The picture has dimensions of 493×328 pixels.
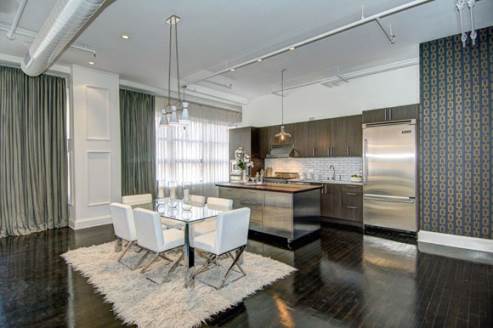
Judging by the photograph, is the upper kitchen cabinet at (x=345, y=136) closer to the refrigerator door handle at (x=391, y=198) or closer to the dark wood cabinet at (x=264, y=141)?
the refrigerator door handle at (x=391, y=198)

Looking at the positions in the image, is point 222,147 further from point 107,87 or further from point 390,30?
point 390,30

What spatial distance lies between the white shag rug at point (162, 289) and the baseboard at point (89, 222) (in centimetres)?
165

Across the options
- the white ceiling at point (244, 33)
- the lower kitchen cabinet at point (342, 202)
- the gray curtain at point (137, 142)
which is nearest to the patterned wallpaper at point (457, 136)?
the white ceiling at point (244, 33)

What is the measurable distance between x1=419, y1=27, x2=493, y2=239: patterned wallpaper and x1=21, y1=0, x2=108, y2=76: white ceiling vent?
204 inches

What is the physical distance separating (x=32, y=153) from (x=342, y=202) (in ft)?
21.5

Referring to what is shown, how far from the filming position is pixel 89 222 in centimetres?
550

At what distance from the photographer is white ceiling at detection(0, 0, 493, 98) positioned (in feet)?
11.1

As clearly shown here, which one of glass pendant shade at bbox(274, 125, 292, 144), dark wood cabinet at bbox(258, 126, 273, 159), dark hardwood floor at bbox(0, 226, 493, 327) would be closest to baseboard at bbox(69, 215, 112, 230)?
dark hardwood floor at bbox(0, 226, 493, 327)

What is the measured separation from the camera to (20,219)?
198 inches

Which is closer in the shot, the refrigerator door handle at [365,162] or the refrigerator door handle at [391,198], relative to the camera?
the refrigerator door handle at [391,198]

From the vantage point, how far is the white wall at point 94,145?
5332 mm

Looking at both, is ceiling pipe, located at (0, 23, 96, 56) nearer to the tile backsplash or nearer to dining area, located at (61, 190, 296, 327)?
dining area, located at (61, 190, 296, 327)

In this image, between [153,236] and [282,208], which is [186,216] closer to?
[153,236]

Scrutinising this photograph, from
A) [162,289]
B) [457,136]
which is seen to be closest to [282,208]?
[162,289]
